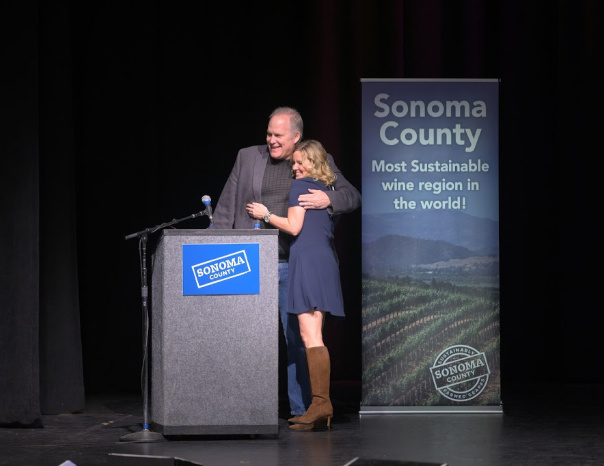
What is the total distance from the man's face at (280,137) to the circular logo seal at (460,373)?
1.36 meters

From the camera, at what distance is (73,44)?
6938 millimetres

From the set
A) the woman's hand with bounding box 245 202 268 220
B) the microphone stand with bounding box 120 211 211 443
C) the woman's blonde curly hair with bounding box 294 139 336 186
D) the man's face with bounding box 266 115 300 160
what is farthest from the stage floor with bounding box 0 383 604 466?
the man's face with bounding box 266 115 300 160

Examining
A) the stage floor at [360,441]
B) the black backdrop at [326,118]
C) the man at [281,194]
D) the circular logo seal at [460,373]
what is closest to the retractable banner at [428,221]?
the circular logo seal at [460,373]

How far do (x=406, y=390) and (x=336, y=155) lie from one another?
2.04 m

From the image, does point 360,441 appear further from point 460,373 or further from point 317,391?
point 460,373

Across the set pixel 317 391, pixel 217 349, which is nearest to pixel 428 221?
pixel 317 391

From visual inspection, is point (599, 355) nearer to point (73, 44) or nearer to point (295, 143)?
point (295, 143)

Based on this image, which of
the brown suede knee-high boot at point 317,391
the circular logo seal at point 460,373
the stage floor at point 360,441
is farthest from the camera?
the circular logo seal at point 460,373

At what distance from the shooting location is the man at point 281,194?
17.7ft

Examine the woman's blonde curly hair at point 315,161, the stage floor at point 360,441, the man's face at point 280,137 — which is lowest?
the stage floor at point 360,441

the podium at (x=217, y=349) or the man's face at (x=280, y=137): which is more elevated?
the man's face at (x=280, y=137)

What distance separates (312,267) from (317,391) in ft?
1.92

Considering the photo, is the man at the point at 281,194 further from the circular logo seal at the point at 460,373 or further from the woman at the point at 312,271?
the circular logo seal at the point at 460,373

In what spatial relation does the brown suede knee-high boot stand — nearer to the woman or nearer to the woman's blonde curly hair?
the woman
